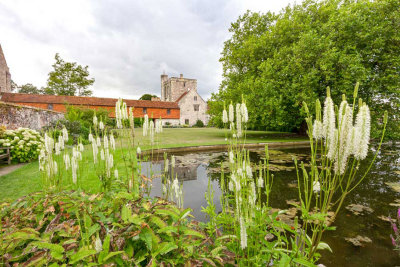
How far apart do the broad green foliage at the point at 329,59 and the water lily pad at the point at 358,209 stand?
9.34 m

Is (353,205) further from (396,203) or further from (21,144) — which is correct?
(21,144)

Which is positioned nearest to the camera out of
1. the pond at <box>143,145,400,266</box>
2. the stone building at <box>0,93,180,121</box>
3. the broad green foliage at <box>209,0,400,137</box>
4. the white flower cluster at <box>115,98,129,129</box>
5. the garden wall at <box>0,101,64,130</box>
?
the white flower cluster at <box>115,98,129,129</box>

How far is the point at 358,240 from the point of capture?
2.78 metres

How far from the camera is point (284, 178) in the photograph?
18.9ft

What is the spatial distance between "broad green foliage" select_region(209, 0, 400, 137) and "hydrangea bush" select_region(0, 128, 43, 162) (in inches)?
538

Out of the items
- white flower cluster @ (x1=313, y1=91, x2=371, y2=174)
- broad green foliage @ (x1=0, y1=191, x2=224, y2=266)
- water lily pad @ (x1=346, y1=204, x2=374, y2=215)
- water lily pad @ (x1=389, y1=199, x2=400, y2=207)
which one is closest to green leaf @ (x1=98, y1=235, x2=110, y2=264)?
broad green foliage @ (x1=0, y1=191, x2=224, y2=266)

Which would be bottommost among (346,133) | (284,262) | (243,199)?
(284,262)

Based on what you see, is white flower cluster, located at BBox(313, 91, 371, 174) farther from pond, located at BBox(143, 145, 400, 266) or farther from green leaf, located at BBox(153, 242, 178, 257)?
pond, located at BBox(143, 145, 400, 266)

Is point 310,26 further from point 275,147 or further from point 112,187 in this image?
point 112,187

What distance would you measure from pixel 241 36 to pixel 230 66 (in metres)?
3.23

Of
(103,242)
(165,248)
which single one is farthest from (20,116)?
(165,248)

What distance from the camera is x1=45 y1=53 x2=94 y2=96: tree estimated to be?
35.9 metres

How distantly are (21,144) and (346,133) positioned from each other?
9.08 meters

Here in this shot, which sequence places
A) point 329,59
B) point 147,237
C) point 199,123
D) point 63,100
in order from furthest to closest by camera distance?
1. point 199,123
2. point 63,100
3. point 329,59
4. point 147,237
